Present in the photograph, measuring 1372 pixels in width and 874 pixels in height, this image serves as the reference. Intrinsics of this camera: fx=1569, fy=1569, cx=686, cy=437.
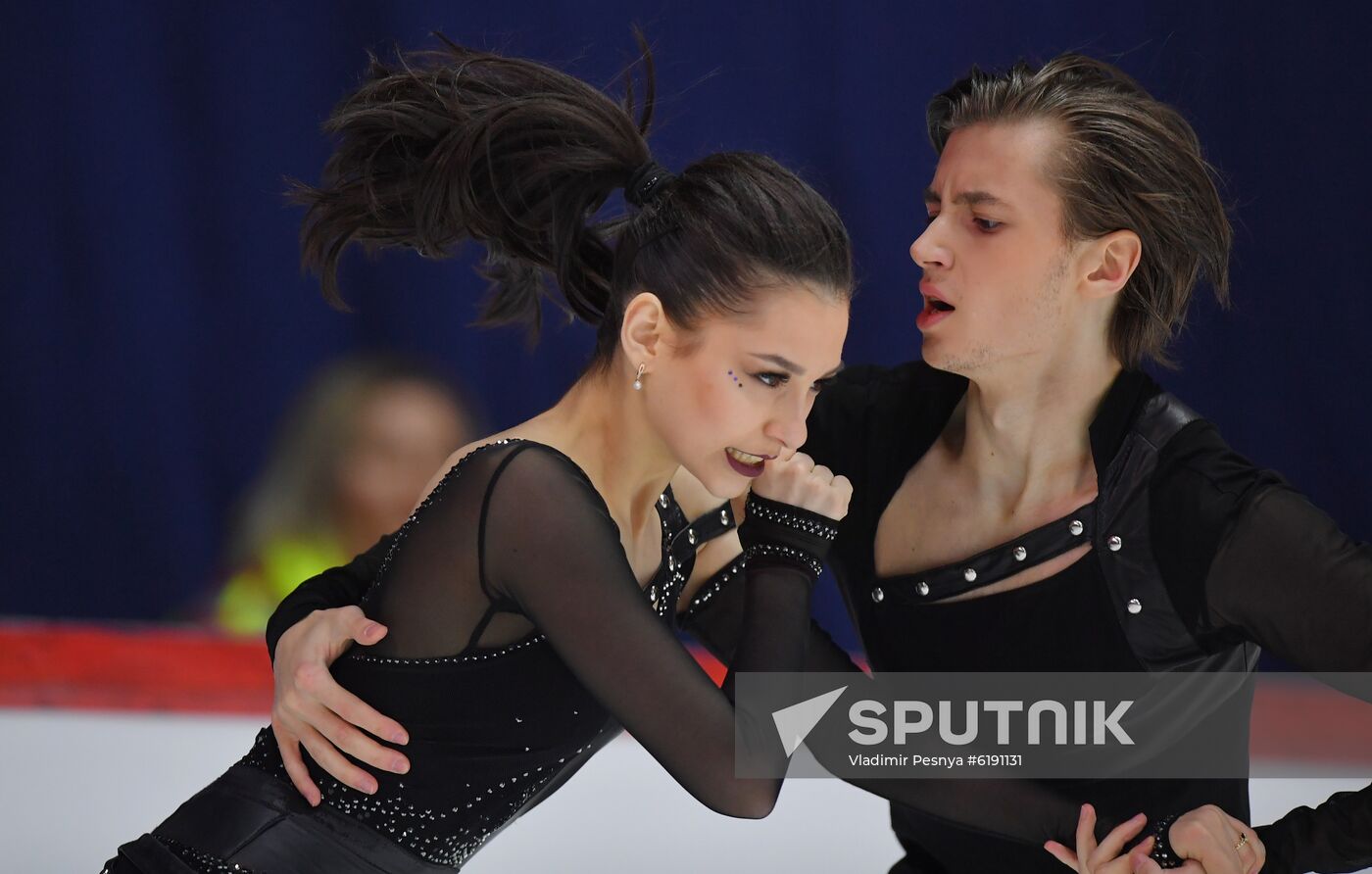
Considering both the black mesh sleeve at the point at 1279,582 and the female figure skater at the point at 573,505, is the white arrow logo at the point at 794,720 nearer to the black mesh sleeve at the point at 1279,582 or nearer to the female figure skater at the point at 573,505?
the female figure skater at the point at 573,505

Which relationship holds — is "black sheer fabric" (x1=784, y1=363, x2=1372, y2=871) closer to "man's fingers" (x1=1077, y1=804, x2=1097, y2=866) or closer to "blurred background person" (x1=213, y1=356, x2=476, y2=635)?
"man's fingers" (x1=1077, y1=804, x2=1097, y2=866)

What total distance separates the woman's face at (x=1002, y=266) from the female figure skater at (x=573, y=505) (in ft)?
1.38

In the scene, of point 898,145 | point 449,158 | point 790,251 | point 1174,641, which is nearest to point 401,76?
point 449,158

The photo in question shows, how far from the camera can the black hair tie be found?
6.34ft

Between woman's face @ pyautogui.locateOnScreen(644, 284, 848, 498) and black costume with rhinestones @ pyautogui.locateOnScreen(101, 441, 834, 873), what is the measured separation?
0.09m

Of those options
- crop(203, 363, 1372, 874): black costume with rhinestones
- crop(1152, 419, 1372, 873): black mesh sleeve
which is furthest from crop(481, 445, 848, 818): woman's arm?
crop(1152, 419, 1372, 873): black mesh sleeve

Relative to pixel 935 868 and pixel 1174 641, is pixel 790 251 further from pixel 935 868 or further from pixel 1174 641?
pixel 935 868

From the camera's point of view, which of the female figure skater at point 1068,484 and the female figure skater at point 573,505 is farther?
the female figure skater at point 1068,484

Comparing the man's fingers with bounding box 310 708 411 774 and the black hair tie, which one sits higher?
the black hair tie

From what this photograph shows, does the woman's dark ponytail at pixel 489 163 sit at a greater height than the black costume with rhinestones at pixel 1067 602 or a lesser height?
greater

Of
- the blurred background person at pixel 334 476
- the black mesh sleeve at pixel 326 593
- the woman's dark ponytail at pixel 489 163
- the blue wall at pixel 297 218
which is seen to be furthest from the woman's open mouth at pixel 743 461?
the blurred background person at pixel 334 476

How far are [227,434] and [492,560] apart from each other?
274cm

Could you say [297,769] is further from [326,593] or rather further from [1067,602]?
[1067,602]

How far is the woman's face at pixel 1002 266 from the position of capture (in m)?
2.27
